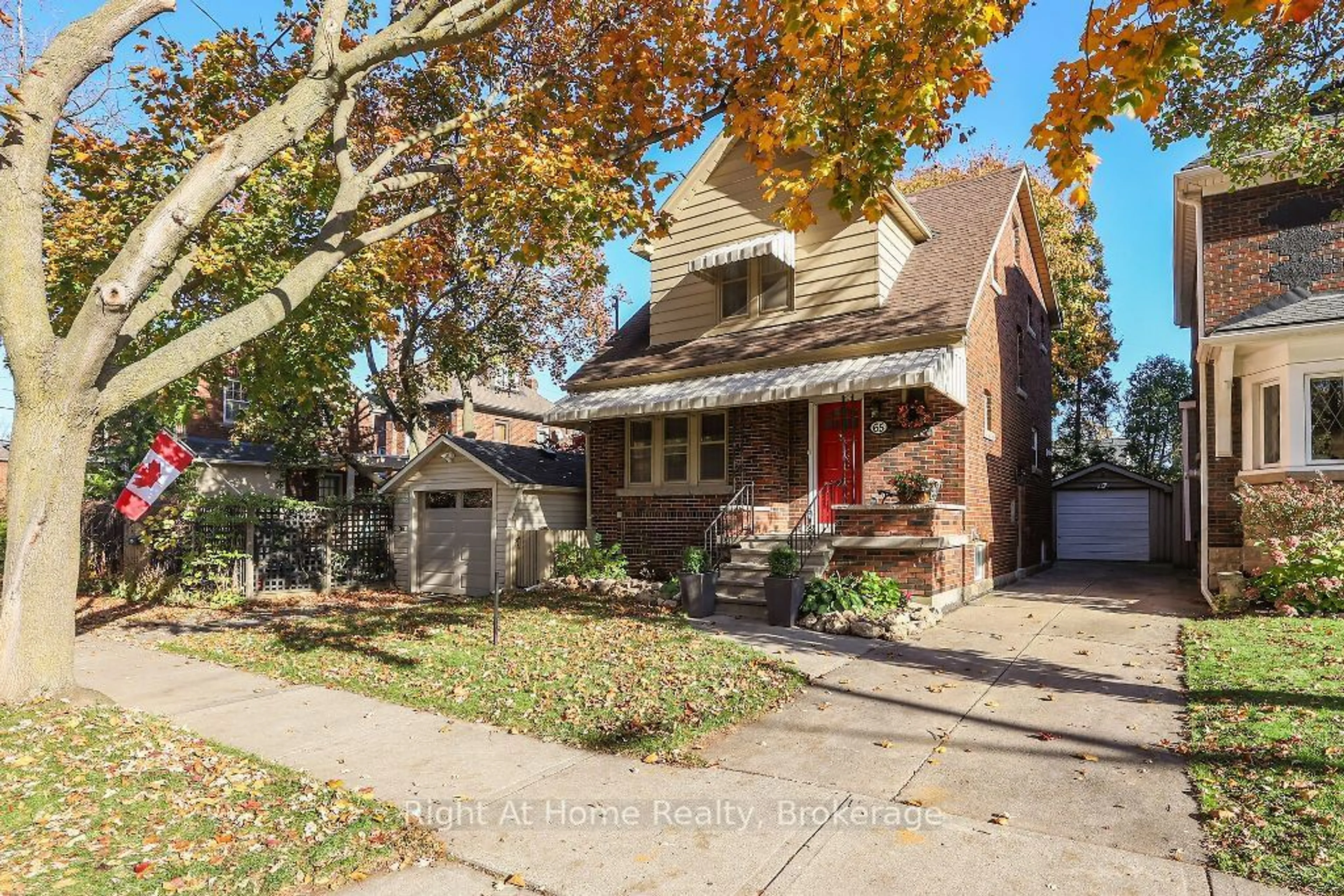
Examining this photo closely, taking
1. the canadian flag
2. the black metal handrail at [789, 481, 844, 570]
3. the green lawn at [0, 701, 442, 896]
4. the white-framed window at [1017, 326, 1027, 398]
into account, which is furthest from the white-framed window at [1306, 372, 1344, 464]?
the canadian flag

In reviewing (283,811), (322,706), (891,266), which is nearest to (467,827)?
(283,811)

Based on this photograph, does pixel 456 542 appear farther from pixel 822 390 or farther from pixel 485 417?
pixel 485 417

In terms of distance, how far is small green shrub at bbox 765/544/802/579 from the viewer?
10.6 meters

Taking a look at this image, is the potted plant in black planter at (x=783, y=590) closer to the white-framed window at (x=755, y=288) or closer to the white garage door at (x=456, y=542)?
the white-framed window at (x=755, y=288)

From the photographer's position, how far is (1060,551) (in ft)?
70.4

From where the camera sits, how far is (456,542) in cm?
1591

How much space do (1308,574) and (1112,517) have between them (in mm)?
11661

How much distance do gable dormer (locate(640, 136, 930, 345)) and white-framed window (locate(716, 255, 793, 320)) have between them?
0.02 meters

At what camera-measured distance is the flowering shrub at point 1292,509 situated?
9.96 m

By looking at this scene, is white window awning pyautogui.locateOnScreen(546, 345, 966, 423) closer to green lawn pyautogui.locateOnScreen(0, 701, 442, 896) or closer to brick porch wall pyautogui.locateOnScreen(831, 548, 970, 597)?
brick porch wall pyautogui.locateOnScreen(831, 548, 970, 597)

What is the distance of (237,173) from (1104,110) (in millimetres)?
6972

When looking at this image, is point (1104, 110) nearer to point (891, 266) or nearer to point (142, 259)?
point (142, 259)

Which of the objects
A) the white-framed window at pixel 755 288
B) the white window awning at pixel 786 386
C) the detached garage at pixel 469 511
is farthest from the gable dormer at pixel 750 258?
the detached garage at pixel 469 511

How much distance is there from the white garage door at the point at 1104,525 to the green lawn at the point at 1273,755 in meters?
13.5
